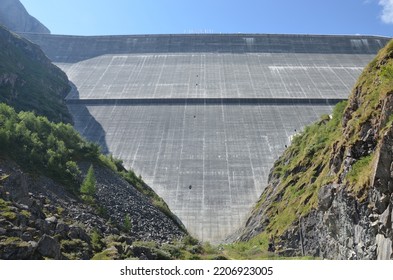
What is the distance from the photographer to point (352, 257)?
12.7 metres

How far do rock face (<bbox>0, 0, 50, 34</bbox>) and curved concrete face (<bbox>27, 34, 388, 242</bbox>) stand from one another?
57.7 ft

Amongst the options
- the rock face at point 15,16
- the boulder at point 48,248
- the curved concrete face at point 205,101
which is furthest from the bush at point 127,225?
the rock face at point 15,16

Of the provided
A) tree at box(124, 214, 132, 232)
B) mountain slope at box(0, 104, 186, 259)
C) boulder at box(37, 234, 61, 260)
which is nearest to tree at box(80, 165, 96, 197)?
mountain slope at box(0, 104, 186, 259)

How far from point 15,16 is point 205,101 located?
50.7m

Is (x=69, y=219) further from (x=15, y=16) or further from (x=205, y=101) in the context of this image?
(x=15, y=16)

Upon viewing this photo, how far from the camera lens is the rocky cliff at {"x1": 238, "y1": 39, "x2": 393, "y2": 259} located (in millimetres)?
11656

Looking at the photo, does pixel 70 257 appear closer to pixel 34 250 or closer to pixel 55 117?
pixel 34 250

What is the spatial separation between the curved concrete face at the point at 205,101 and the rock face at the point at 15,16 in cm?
1759

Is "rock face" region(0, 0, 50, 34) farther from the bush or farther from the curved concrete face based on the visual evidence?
the bush

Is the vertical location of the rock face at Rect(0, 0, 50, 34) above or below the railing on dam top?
below

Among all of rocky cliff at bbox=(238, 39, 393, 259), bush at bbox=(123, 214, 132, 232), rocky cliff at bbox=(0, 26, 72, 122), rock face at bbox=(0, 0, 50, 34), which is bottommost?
rock face at bbox=(0, 0, 50, 34)

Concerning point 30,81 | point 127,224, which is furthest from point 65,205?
point 30,81

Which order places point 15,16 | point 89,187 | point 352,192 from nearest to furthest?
1. point 352,192
2. point 89,187
3. point 15,16

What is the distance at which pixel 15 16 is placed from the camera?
8031cm
